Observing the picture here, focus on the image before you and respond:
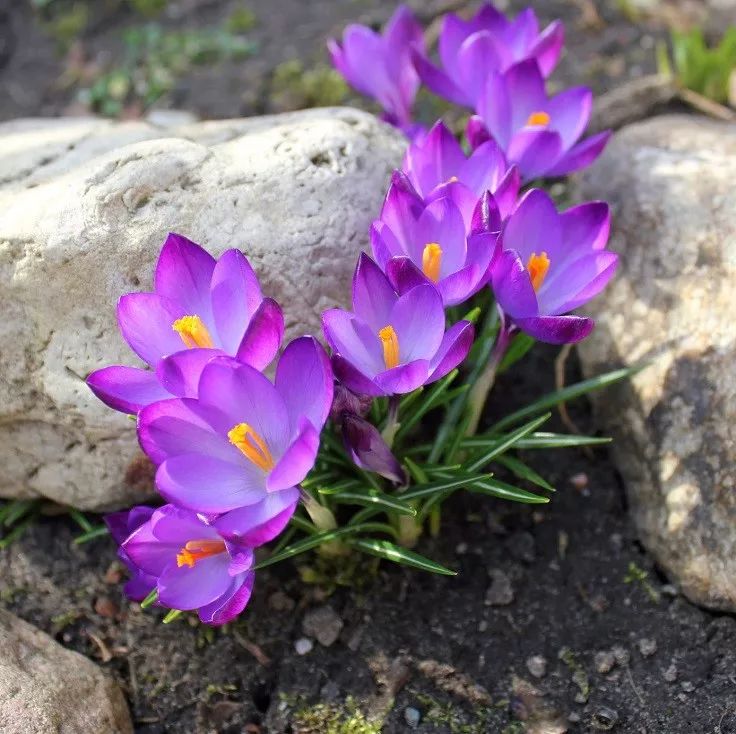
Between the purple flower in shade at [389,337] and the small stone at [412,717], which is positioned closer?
the purple flower in shade at [389,337]

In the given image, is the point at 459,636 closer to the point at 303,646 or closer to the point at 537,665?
the point at 537,665

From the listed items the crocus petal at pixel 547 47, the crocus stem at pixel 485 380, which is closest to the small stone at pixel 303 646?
the crocus stem at pixel 485 380

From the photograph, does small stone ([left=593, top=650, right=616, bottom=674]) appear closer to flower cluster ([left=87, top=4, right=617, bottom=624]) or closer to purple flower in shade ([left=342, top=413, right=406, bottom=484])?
flower cluster ([left=87, top=4, right=617, bottom=624])

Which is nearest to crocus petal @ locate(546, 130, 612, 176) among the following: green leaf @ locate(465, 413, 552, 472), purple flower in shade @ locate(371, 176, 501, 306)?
purple flower in shade @ locate(371, 176, 501, 306)

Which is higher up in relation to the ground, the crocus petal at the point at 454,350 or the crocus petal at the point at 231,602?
the crocus petal at the point at 454,350

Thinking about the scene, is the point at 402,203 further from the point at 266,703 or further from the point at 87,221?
the point at 266,703

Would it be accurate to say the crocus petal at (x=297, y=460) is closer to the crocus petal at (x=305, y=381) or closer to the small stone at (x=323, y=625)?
the crocus petal at (x=305, y=381)

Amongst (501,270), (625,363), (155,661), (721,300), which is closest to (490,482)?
(501,270)

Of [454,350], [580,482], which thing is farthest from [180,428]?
[580,482]
